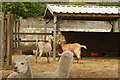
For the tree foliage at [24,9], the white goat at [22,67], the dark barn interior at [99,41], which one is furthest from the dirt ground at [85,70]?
the tree foliage at [24,9]

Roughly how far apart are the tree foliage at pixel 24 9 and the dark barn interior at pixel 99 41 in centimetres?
337

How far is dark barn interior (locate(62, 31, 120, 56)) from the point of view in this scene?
34.2 ft

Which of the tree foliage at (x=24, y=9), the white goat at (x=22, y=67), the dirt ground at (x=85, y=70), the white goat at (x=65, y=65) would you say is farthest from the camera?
the tree foliage at (x=24, y=9)

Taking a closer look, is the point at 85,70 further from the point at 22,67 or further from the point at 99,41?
the point at 99,41

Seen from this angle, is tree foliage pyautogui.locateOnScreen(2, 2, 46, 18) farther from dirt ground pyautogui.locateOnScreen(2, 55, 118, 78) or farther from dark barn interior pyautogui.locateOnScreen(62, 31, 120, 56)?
dirt ground pyautogui.locateOnScreen(2, 55, 118, 78)

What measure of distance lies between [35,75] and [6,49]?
393cm

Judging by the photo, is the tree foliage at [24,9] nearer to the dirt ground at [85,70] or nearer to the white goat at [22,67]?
the dirt ground at [85,70]

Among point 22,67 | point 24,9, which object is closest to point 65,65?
point 22,67

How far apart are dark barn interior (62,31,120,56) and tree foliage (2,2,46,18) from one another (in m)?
3.37

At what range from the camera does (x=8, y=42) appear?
19.1 ft

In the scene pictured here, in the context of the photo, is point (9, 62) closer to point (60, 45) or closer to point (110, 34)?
point (60, 45)

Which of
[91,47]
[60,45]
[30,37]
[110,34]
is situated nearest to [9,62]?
[60,45]

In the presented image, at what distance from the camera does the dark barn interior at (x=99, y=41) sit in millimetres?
10438

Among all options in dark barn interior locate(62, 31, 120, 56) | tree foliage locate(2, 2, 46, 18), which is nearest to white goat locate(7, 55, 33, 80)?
tree foliage locate(2, 2, 46, 18)
